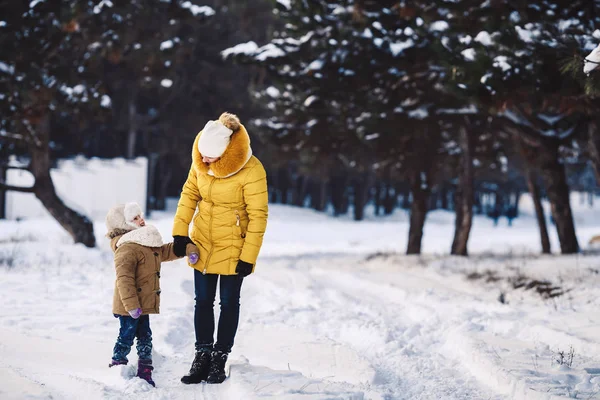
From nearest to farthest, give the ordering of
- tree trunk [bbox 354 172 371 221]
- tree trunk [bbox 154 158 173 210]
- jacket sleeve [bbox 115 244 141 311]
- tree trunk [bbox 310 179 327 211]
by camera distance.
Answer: jacket sleeve [bbox 115 244 141 311]
tree trunk [bbox 154 158 173 210]
tree trunk [bbox 354 172 371 221]
tree trunk [bbox 310 179 327 211]

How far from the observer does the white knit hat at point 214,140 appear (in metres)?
5.23

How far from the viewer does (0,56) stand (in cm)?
1321

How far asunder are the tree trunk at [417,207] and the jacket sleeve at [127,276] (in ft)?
46.7

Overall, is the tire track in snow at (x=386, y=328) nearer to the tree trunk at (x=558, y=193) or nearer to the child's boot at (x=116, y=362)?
the child's boot at (x=116, y=362)

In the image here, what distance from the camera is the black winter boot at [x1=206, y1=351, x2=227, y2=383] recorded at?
17.3 feet

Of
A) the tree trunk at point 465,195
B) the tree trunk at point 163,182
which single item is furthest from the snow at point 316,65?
the tree trunk at point 163,182

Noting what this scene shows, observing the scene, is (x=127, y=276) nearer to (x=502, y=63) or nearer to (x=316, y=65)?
(x=502, y=63)

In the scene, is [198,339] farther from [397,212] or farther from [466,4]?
[397,212]

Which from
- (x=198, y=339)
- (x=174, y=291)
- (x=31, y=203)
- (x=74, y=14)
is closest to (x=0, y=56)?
(x=74, y=14)

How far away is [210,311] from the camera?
553 centimetres

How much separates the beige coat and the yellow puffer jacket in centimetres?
25

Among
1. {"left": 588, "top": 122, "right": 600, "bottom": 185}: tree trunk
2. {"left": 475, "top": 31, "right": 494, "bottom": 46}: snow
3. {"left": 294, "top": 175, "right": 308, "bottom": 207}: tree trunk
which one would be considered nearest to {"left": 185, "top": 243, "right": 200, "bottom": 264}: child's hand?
{"left": 475, "top": 31, "right": 494, "bottom": 46}: snow

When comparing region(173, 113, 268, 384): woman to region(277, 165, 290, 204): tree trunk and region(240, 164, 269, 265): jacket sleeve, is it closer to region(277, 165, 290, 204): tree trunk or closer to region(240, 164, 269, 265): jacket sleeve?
region(240, 164, 269, 265): jacket sleeve

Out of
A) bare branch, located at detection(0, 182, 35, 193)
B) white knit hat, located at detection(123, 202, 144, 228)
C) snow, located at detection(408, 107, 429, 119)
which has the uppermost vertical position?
snow, located at detection(408, 107, 429, 119)
